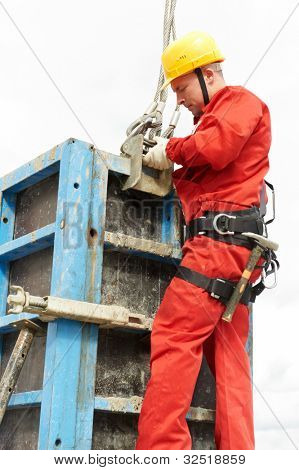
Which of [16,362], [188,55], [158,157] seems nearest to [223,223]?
[158,157]

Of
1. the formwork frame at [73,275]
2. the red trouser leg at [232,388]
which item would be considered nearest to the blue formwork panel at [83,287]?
the formwork frame at [73,275]

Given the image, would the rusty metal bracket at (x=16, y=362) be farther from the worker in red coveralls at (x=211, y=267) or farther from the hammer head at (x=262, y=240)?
the hammer head at (x=262, y=240)

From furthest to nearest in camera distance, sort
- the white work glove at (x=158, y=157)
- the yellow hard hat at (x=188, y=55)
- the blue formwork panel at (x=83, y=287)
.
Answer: the white work glove at (x=158, y=157), the yellow hard hat at (x=188, y=55), the blue formwork panel at (x=83, y=287)

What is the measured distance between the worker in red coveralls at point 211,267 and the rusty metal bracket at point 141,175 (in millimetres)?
287

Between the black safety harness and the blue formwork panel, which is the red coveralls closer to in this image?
the black safety harness

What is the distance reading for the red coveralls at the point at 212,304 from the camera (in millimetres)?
3170

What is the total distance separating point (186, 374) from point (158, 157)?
1257mm

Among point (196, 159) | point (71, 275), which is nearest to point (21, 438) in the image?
point (71, 275)

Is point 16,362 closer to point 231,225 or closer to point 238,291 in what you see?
point 238,291

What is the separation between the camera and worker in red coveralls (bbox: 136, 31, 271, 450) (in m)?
3.18

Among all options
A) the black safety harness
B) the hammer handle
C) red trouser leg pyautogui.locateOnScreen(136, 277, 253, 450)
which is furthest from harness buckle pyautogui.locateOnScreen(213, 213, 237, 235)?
red trouser leg pyautogui.locateOnScreen(136, 277, 253, 450)

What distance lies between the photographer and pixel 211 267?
3.29 m

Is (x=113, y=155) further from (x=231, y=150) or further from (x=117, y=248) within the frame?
(x=231, y=150)

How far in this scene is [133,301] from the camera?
3.78 meters
